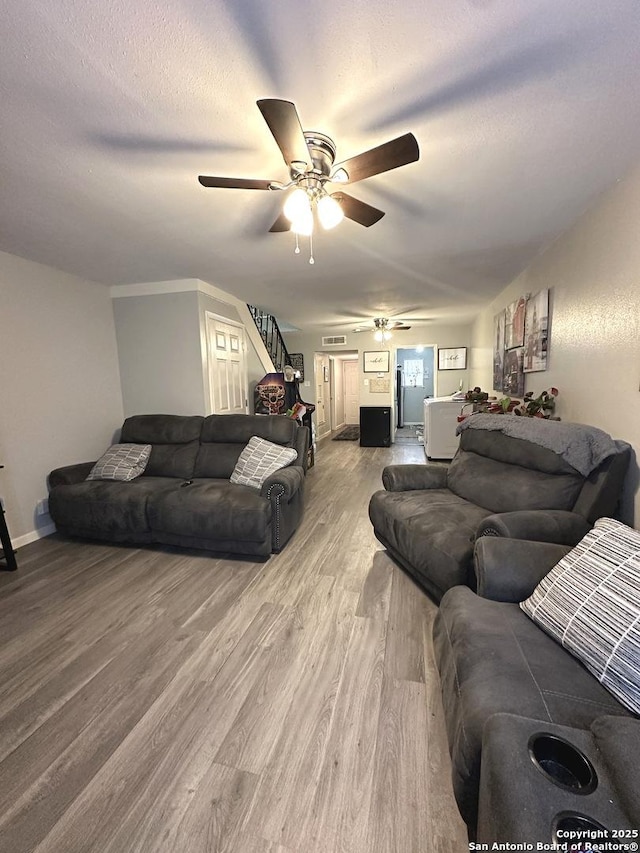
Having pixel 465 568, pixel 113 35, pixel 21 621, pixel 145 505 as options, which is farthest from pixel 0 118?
pixel 465 568

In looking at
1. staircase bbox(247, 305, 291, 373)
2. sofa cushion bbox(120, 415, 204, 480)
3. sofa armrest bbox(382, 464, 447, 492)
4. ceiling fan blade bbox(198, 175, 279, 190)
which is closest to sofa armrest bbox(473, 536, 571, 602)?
sofa armrest bbox(382, 464, 447, 492)

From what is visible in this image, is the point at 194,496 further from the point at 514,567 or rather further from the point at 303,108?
the point at 303,108

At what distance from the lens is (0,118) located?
139 cm

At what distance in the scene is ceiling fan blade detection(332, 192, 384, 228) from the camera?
1.72 m

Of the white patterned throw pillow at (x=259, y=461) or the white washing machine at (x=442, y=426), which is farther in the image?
the white washing machine at (x=442, y=426)

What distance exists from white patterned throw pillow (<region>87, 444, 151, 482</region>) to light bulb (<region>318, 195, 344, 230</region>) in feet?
9.07

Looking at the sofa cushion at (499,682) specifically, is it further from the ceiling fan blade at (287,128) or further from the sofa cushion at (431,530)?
the ceiling fan blade at (287,128)

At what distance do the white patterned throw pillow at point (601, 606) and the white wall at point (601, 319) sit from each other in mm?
881

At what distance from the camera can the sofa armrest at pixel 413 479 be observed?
2742mm

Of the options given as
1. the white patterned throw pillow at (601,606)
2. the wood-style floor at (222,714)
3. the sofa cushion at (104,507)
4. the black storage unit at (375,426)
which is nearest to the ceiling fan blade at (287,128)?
the white patterned throw pillow at (601,606)

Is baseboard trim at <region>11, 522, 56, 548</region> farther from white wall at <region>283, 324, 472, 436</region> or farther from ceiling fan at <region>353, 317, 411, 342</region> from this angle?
white wall at <region>283, 324, 472, 436</region>

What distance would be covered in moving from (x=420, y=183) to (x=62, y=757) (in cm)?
311

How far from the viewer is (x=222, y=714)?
4.48ft

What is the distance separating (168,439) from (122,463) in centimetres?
49
